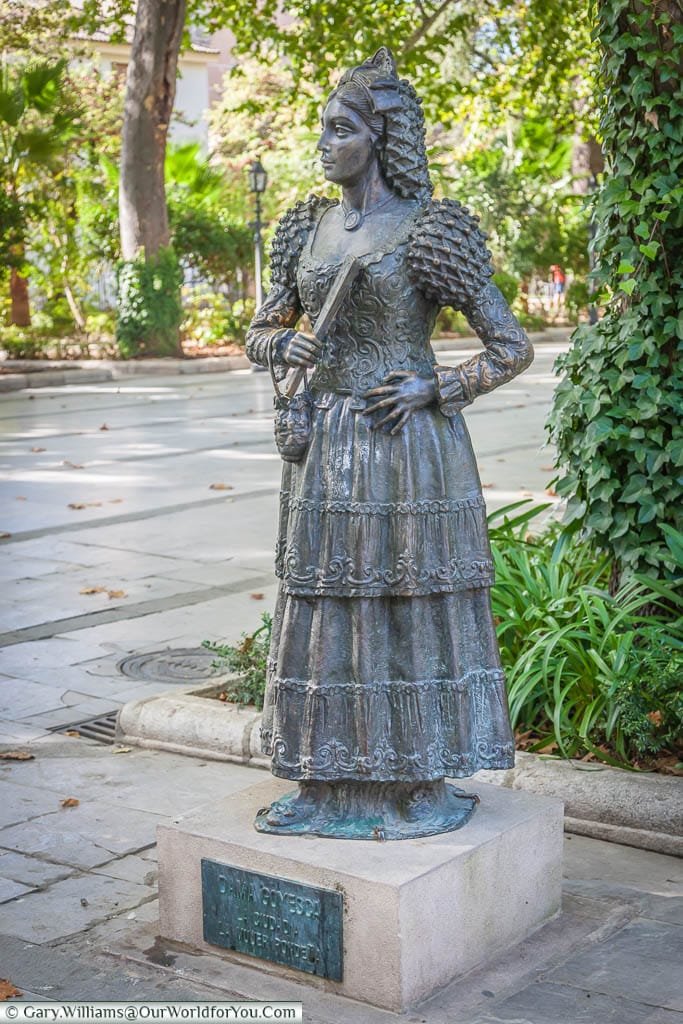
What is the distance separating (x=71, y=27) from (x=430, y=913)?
21.5 metres

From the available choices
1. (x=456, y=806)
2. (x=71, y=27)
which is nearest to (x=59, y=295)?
(x=71, y=27)

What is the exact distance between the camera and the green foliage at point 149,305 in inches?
1037

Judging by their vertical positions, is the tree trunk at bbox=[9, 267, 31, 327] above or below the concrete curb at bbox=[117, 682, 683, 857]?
above

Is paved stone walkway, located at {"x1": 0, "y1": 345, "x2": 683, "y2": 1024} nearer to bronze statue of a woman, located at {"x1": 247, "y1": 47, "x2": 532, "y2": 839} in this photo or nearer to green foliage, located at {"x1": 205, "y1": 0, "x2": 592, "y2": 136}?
bronze statue of a woman, located at {"x1": 247, "y1": 47, "x2": 532, "y2": 839}

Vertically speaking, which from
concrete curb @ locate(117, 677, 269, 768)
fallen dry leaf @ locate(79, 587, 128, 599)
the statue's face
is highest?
the statue's face

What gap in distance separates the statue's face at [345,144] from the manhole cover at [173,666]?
343 centimetres

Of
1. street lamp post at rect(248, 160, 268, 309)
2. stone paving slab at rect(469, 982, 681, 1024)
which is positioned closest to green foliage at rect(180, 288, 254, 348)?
street lamp post at rect(248, 160, 268, 309)

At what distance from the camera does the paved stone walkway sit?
414cm

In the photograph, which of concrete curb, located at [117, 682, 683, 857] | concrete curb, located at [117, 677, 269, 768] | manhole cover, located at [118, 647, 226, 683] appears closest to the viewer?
concrete curb, located at [117, 682, 683, 857]

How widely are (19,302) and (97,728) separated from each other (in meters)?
24.1

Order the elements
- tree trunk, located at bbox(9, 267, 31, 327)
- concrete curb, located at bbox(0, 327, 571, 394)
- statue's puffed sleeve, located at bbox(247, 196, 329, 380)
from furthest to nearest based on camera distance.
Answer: tree trunk, located at bbox(9, 267, 31, 327) → concrete curb, located at bbox(0, 327, 571, 394) → statue's puffed sleeve, located at bbox(247, 196, 329, 380)

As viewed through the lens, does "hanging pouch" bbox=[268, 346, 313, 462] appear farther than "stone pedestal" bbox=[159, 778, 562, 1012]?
Yes

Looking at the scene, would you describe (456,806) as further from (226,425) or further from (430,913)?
(226,425)

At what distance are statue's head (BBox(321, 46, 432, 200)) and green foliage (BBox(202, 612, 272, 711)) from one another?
2675 millimetres
